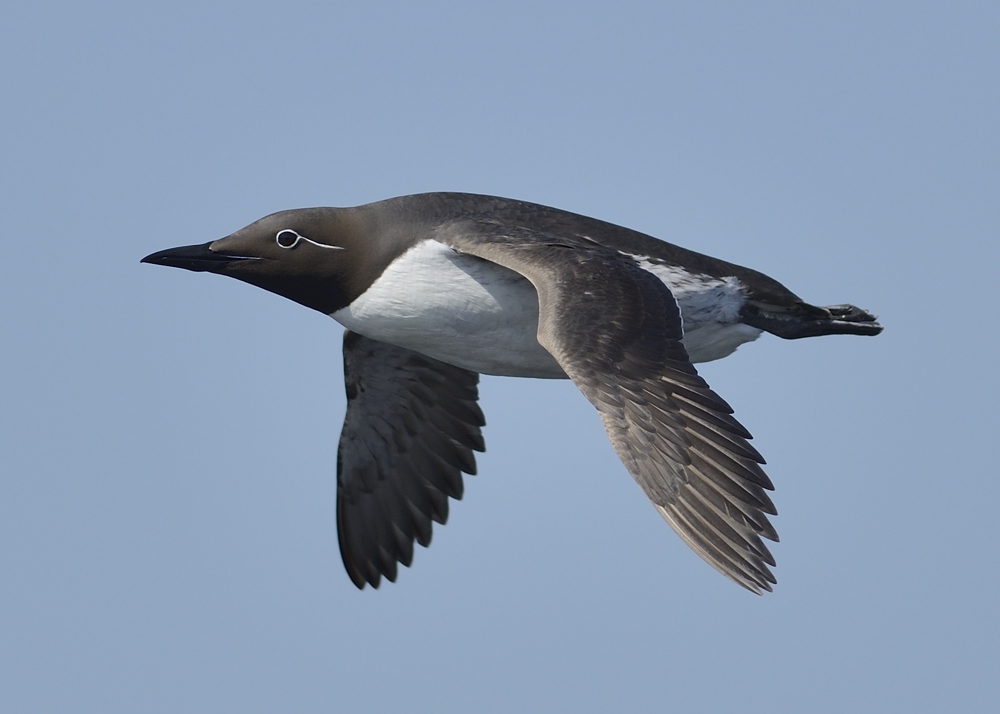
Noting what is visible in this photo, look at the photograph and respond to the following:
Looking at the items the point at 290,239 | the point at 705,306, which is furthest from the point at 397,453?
the point at 705,306

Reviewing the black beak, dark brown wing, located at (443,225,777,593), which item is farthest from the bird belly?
the black beak

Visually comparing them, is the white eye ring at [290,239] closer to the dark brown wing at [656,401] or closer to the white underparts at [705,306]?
the dark brown wing at [656,401]

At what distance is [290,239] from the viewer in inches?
371

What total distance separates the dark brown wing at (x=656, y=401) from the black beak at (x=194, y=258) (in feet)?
6.54

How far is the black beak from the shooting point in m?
9.36

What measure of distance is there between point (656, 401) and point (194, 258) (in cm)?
342

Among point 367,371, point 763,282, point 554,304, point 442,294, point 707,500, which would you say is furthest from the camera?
point 367,371

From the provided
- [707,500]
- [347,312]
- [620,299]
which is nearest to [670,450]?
[707,500]

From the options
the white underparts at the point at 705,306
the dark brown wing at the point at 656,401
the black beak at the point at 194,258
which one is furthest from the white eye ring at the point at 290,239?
the white underparts at the point at 705,306

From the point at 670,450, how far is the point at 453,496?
3.95m

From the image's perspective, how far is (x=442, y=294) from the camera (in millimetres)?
9156

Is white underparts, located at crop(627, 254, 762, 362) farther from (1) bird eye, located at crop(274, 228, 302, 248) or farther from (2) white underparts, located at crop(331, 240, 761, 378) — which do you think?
(1) bird eye, located at crop(274, 228, 302, 248)

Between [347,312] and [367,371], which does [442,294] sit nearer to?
[347,312]

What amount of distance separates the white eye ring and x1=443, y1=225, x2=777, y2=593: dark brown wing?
4.55 feet
